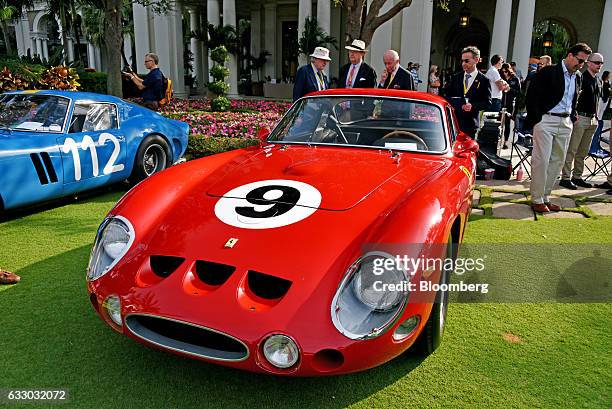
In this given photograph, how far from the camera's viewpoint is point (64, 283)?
3.46m

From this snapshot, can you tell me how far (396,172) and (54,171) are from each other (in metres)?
3.60

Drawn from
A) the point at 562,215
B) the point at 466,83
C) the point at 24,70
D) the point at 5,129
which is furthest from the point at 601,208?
the point at 24,70

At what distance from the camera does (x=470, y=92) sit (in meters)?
6.45

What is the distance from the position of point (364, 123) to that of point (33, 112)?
144 inches

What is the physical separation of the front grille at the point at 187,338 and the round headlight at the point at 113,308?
7 cm

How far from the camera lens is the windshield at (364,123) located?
3.57 meters

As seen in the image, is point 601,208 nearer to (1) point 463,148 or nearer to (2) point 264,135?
(1) point 463,148

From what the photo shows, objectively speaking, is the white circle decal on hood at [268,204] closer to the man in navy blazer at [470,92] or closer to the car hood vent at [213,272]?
the car hood vent at [213,272]

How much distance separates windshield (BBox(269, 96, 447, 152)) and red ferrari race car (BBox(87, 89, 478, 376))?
0.48 m

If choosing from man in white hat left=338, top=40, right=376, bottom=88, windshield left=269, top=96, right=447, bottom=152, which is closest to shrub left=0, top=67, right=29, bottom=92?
man in white hat left=338, top=40, right=376, bottom=88

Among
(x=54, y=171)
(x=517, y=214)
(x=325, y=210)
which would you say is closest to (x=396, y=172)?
(x=325, y=210)

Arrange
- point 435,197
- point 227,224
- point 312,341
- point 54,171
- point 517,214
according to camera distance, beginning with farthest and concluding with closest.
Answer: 1. point 517,214
2. point 54,171
3. point 435,197
4. point 227,224
5. point 312,341

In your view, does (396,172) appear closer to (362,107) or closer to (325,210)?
(325,210)

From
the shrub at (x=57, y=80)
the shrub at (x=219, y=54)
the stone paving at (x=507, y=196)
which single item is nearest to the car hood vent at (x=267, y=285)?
the stone paving at (x=507, y=196)
